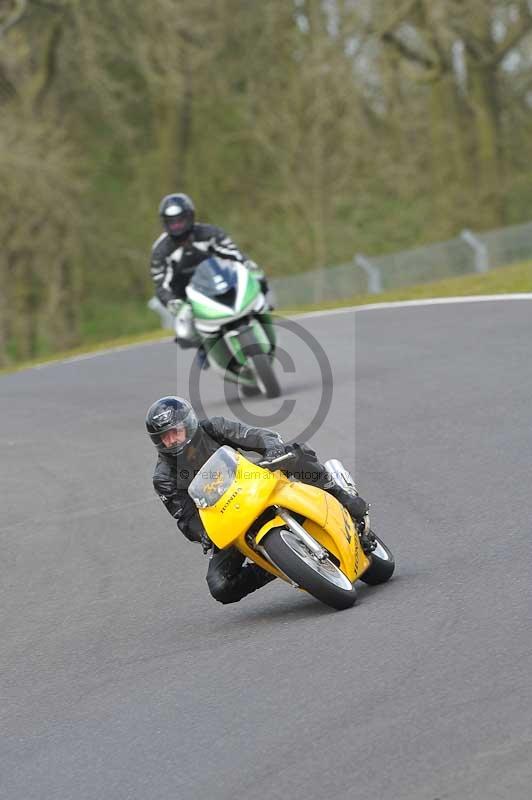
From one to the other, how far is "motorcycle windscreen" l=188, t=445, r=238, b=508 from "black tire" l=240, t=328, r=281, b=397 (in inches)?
255

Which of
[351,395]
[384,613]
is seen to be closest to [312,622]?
[384,613]

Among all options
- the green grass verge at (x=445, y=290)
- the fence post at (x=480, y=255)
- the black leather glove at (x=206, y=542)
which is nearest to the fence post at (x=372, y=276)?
the green grass verge at (x=445, y=290)

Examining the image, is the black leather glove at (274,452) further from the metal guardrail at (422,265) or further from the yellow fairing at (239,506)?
the metal guardrail at (422,265)

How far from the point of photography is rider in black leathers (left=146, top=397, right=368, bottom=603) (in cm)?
709

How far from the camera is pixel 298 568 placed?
6.65 m

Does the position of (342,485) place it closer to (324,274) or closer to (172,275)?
(172,275)

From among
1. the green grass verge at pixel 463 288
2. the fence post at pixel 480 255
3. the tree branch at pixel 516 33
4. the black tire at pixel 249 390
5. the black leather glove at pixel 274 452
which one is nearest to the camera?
the black leather glove at pixel 274 452

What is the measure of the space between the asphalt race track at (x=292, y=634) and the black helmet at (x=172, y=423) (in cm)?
90

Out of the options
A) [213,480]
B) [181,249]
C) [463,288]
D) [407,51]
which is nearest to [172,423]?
[213,480]

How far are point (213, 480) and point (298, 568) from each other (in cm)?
56

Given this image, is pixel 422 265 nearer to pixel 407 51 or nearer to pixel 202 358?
pixel 407 51

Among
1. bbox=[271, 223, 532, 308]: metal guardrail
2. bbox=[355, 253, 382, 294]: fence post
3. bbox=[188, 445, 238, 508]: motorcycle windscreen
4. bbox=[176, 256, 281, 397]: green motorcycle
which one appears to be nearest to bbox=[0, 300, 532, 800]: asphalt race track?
bbox=[176, 256, 281, 397]: green motorcycle

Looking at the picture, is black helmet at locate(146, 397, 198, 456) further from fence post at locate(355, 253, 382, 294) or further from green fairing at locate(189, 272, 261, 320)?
fence post at locate(355, 253, 382, 294)

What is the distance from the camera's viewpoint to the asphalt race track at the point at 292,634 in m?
4.97
